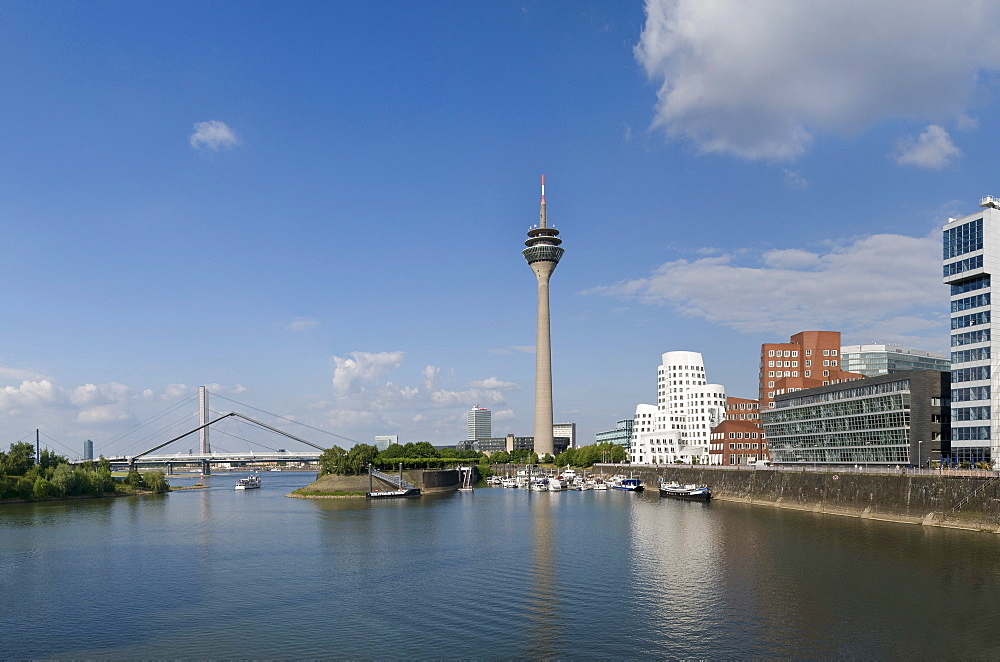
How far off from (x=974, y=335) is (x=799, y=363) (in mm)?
88281

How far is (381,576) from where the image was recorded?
57406mm

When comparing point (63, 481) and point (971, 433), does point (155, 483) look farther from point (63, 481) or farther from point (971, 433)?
point (971, 433)

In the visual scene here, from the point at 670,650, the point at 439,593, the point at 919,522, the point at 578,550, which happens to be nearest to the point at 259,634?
the point at 439,593

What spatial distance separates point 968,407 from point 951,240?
885 inches

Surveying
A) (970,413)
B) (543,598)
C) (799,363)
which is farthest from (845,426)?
(543,598)

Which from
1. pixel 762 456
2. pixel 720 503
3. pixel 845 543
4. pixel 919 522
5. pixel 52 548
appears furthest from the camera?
pixel 762 456

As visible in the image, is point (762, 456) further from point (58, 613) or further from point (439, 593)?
point (58, 613)

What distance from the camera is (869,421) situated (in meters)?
111

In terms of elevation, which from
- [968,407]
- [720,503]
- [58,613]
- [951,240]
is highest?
[951,240]

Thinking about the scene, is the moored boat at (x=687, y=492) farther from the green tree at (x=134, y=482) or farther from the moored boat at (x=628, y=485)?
the green tree at (x=134, y=482)

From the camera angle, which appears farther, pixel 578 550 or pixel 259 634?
pixel 578 550

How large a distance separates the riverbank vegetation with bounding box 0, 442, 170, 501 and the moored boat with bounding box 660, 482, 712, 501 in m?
Answer: 116

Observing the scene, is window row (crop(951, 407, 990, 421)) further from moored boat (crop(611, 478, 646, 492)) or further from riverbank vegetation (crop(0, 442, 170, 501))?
riverbank vegetation (crop(0, 442, 170, 501))

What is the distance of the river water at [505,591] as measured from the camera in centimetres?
3856
